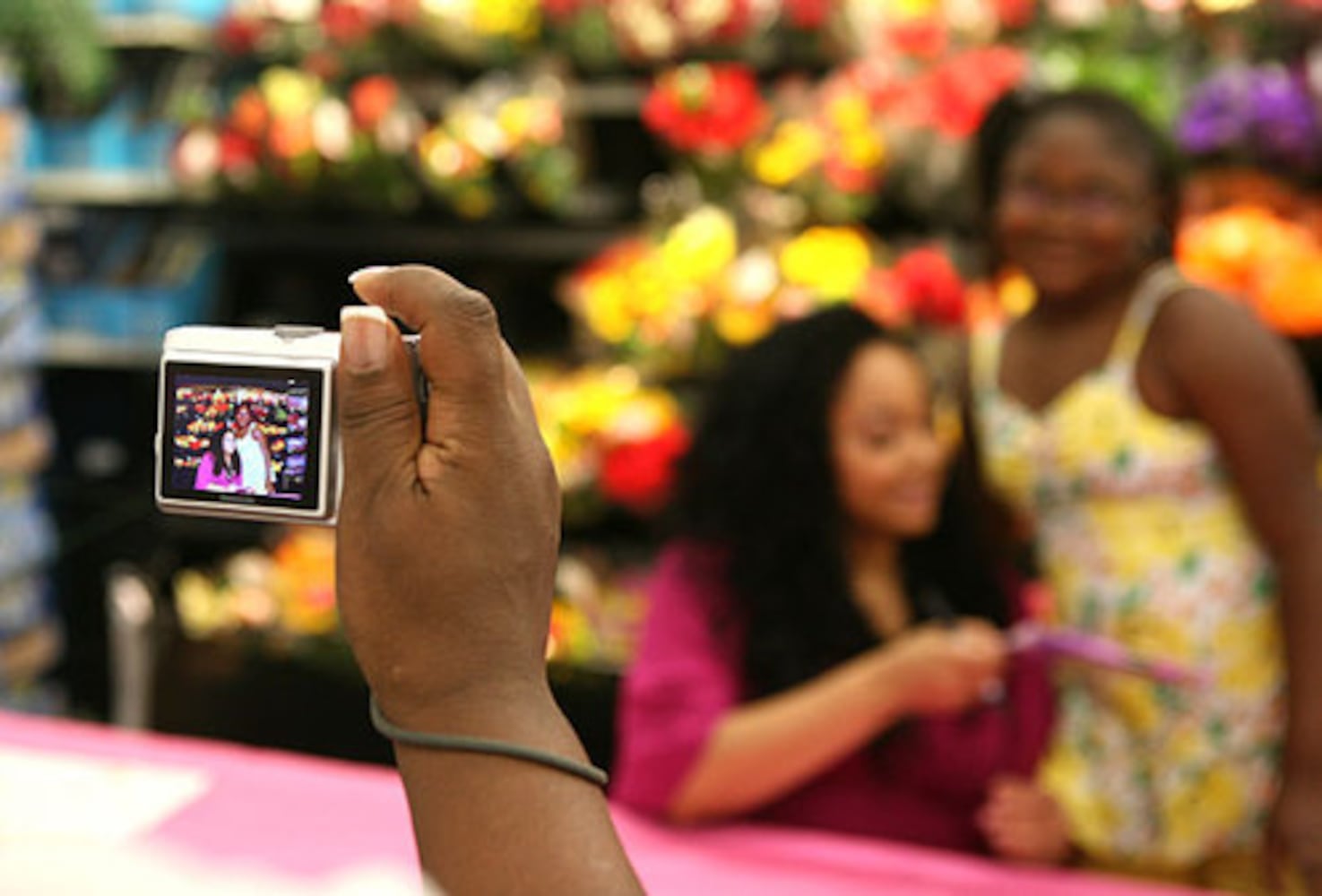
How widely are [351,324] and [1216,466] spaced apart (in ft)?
4.50

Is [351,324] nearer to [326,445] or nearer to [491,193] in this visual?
[326,445]

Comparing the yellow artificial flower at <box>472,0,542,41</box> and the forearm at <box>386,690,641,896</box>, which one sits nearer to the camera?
the forearm at <box>386,690,641,896</box>

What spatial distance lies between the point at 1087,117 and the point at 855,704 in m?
0.72

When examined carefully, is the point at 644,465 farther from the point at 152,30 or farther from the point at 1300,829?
the point at 152,30

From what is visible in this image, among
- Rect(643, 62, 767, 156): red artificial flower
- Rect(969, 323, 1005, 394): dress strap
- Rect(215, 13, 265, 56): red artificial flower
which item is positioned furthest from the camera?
Rect(215, 13, 265, 56): red artificial flower

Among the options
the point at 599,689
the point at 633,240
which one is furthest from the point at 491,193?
the point at 599,689

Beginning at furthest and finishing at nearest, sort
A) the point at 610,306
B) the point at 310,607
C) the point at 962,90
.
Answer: the point at 310,607, the point at 610,306, the point at 962,90

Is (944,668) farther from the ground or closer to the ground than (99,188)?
→ closer to the ground

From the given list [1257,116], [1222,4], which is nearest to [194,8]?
[1222,4]

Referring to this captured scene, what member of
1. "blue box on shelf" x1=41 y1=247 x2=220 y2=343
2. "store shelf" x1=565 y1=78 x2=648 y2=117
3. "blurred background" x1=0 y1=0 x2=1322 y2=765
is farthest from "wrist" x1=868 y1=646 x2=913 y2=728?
"blue box on shelf" x1=41 y1=247 x2=220 y2=343

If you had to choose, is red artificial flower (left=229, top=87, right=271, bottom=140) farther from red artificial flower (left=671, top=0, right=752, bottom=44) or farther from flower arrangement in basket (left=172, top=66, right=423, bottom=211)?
red artificial flower (left=671, top=0, right=752, bottom=44)

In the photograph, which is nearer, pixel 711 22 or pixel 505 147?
pixel 711 22

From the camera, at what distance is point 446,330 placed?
1.92 ft

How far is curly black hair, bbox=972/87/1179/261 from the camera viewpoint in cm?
179
